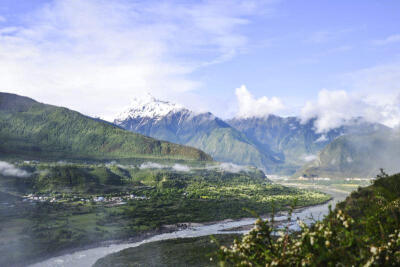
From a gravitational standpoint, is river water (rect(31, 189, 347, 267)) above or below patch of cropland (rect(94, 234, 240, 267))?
below

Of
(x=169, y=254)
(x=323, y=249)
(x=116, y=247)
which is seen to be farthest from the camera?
(x=116, y=247)

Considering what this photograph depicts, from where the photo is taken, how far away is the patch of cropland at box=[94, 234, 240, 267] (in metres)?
95.1

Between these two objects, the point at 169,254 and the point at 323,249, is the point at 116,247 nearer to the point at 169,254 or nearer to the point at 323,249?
the point at 169,254

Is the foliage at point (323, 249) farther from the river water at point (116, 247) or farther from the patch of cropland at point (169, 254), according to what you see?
the patch of cropland at point (169, 254)

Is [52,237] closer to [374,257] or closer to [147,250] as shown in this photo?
[147,250]

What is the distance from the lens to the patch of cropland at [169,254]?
95.1 m

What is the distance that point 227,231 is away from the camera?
146 m

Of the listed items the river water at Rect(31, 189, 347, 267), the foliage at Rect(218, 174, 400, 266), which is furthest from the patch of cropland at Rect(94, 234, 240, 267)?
the foliage at Rect(218, 174, 400, 266)

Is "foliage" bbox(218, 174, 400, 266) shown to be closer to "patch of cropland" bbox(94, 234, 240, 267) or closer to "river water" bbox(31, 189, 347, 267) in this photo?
"river water" bbox(31, 189, 347, 267)

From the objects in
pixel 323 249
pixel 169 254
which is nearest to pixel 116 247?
pixel 169 254

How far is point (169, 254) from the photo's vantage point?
346ft

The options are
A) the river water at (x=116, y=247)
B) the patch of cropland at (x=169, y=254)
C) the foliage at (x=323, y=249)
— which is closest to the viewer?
the foliage at (x=323, y=249)

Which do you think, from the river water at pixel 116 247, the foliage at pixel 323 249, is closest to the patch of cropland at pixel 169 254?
the river water at pixel 116 247

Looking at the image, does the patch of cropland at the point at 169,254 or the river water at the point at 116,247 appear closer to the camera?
the patch of cropland at the point at 169,254
